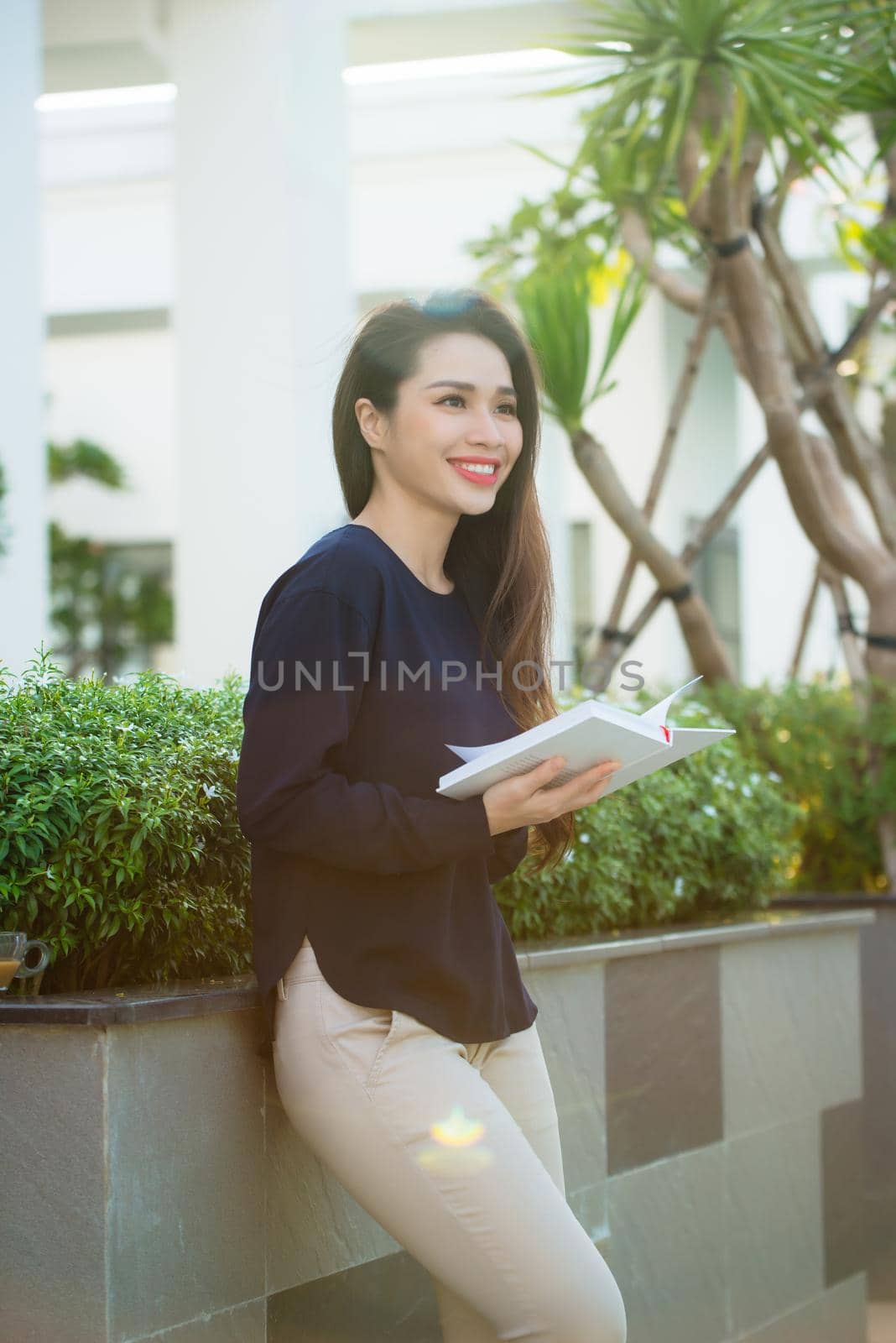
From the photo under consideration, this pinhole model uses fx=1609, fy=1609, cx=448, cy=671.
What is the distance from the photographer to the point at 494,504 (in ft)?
7.13

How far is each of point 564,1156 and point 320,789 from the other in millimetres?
1416

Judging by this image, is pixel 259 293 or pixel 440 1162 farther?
pixel 259 293

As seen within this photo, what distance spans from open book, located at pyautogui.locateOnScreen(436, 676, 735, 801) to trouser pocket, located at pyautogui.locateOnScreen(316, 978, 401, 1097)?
26cm

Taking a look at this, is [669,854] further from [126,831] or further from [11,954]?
[11,954]

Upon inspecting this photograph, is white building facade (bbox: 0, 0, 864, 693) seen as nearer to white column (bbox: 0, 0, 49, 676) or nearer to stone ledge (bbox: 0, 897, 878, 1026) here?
white column (bbox: 0, 0, 49, 676)

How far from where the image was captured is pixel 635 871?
342 cm

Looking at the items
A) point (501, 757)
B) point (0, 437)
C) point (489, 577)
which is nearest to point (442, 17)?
point (0, 437)

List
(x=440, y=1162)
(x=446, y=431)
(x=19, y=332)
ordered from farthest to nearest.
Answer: (x=19, y=332), (x=446, y=431), (x=440, y=1162)

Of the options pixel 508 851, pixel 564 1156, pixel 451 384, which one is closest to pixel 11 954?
pixel 508 851

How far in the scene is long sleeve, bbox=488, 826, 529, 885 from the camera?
1999 millimetres

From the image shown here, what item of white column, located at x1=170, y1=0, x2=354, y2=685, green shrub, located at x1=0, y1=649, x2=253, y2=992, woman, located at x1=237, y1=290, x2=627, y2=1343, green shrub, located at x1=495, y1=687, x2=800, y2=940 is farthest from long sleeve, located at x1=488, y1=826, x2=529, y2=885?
white column, located at x1=170, y1=0, x2=354, y2=685

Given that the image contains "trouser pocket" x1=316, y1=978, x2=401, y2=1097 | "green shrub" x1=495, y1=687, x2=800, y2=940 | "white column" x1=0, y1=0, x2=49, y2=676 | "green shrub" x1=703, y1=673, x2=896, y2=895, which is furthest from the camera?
"white column" x1=0, y1=0, x2=49, y2=676

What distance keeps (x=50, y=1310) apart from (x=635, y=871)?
5.86 ft

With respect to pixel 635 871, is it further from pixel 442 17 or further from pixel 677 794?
pixel 442 17
